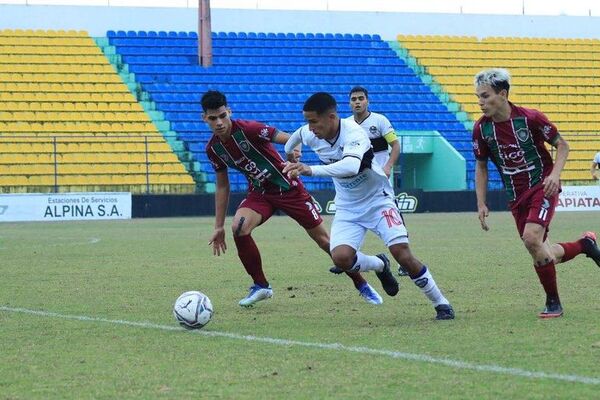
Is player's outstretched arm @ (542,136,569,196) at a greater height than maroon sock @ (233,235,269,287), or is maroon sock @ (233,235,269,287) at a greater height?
player's outstretched arm @ (542,136,569,196)

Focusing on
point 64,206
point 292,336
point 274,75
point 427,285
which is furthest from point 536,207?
point 274,75

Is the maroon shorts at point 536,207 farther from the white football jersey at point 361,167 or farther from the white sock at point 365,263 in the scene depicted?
the white sock at point 365,263

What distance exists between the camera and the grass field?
5656 mm

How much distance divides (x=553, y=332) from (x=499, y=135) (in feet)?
5.82

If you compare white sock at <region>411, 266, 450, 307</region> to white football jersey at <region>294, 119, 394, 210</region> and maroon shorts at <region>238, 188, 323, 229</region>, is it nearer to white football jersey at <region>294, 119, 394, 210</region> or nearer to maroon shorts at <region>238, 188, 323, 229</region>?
white football jersey at <region>294, 119, 394, 210</region>

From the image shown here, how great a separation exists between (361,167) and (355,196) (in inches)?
15.3

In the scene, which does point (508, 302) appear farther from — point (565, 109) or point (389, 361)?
point (565, 109)

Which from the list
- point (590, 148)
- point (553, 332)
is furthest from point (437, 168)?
point (553, 332)

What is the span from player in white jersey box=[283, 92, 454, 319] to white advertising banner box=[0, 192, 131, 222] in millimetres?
22519

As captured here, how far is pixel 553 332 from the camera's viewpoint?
24.2 ft

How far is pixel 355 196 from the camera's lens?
8.88 m

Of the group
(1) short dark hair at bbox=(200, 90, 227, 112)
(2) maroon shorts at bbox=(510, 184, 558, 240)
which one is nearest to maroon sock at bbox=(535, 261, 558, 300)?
(2) maroon shorts at bbox=(510, 184, 558, 240)

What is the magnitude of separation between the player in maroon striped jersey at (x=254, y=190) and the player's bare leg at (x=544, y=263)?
1661mm

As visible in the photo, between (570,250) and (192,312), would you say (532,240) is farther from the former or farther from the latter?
(192,312)
